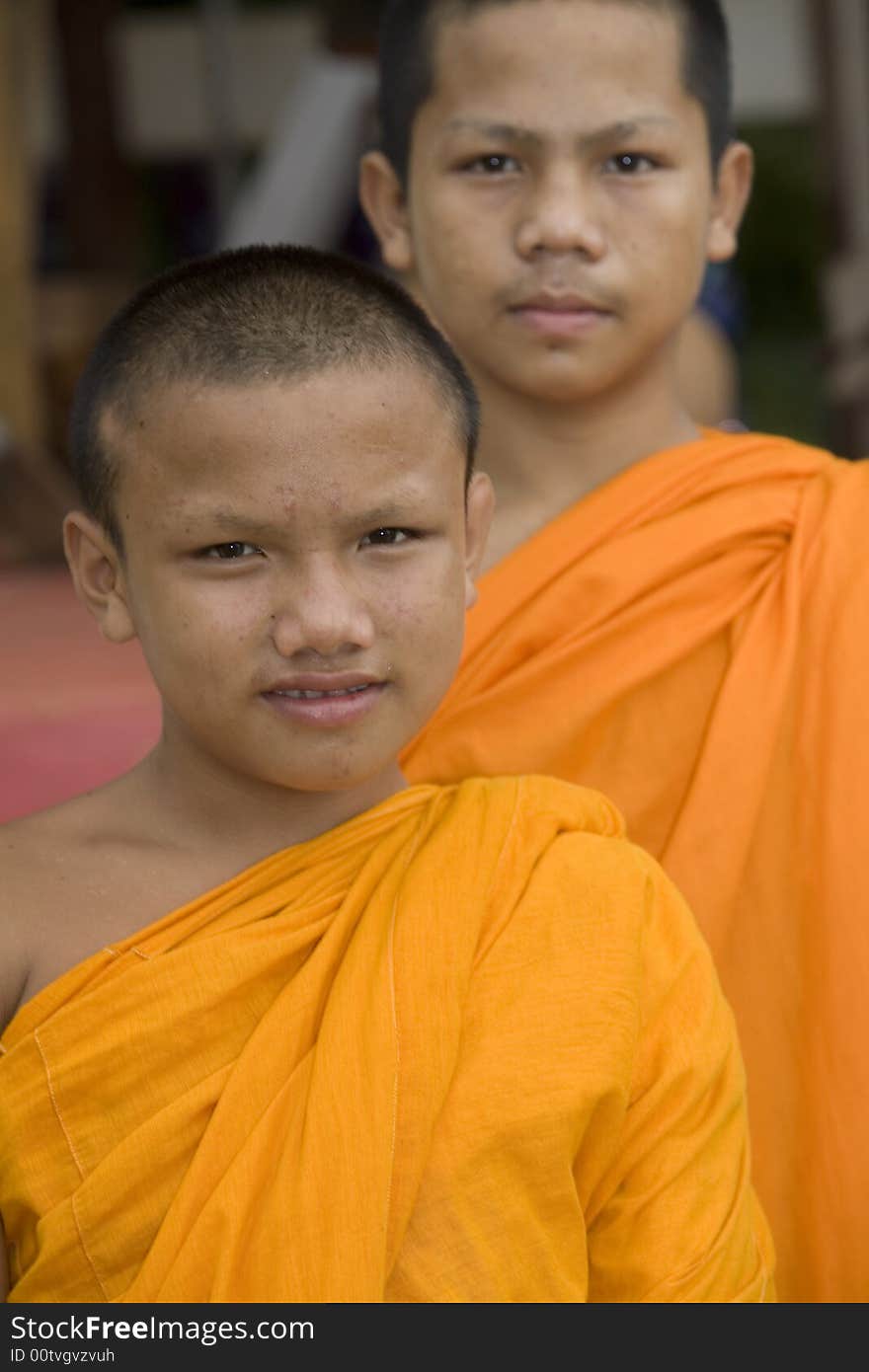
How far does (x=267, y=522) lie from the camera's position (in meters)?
1.85

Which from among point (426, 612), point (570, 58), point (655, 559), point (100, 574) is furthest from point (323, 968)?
point (570, 58)

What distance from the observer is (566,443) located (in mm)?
2686

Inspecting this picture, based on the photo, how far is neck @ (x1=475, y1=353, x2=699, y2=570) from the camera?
8.78 ft

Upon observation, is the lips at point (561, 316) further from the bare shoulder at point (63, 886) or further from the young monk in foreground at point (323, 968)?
the bare shoulder at point (63, 886)

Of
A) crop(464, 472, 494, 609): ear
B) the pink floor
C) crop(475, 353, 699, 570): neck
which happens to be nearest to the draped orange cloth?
crop(464, 472, 494, 609): ear

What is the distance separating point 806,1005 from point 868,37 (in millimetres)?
4939

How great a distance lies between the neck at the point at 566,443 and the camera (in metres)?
2.68

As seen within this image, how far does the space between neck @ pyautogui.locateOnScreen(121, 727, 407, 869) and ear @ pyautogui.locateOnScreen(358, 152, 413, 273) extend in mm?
1039

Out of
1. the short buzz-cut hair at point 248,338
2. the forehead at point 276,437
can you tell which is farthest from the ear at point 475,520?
the forehead at point 276,437

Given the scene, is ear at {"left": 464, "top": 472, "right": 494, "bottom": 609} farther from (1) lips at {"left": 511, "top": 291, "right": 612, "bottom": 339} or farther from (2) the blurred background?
(2) the blurred background

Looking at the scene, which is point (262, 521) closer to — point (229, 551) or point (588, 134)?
point (229, 551)

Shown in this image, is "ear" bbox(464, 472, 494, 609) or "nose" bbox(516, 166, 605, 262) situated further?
"nose" bbox(516, 166, 605, 262)

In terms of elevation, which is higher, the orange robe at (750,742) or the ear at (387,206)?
the ear at (387,206)

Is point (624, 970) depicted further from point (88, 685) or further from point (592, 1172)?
point (88, 685)
